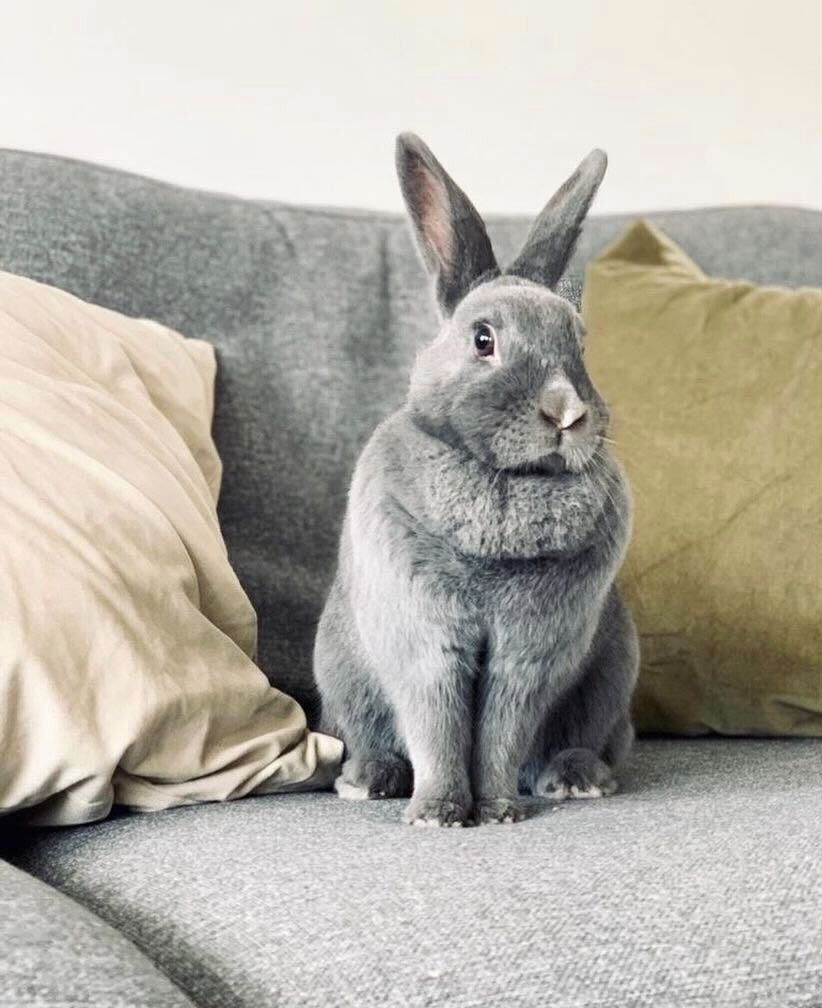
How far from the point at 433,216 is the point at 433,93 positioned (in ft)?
3.01

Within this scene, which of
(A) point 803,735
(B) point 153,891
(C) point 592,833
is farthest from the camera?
(A) point 803,735

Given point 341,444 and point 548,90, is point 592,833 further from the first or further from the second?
point 548,90

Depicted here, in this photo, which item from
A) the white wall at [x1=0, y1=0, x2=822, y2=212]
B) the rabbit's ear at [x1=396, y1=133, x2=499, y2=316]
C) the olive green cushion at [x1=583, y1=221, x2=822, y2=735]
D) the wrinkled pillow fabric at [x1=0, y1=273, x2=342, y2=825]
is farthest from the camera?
the white wall at [x1=0, y1=0, x2=822, y2=212]

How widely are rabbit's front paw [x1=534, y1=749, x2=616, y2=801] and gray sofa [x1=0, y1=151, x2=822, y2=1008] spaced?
3cm

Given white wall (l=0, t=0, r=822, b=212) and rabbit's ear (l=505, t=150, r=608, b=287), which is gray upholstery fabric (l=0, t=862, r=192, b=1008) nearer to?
rabbit's ear (l=505, t=150, r=608, b=287)

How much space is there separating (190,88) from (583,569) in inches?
42.6

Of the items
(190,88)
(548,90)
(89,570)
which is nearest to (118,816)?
→ (89,570)

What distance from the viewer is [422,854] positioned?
3.22 ft

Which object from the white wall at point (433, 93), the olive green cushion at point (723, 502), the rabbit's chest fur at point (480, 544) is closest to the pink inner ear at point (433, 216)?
the rabbit's chest fur at point (480, 544)

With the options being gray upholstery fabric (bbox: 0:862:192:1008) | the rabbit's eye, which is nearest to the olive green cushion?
the rabbit's eye

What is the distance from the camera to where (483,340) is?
1.15 m

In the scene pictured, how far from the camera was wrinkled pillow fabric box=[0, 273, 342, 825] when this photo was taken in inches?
42.3

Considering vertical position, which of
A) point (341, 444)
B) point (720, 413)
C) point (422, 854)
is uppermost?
point (720, 413)

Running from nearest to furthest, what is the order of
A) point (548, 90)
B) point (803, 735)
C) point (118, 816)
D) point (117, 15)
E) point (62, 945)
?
point (62, 945) → point (118, 816) → point (803, 735) → point (117, 15) → point (548, 90)
